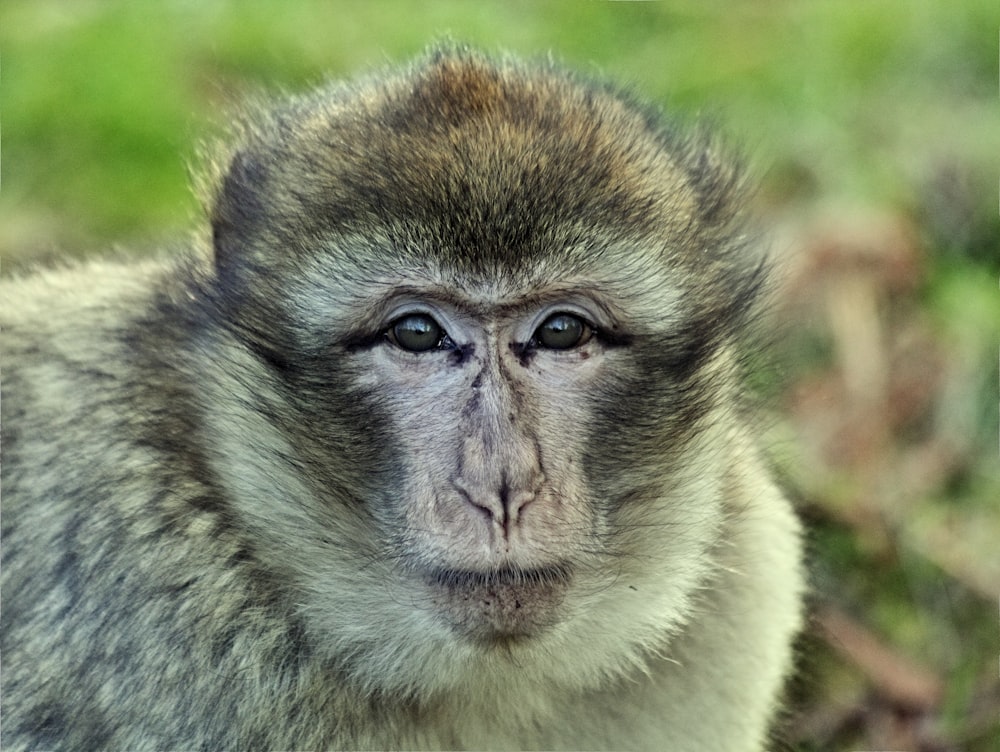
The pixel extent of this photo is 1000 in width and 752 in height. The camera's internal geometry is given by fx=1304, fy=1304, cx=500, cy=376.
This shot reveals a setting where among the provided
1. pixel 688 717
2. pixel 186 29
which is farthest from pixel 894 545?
pixel 186 29

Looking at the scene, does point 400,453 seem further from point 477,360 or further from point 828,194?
point 828,194

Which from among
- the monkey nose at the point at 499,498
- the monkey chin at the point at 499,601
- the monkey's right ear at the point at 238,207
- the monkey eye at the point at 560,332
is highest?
the monkey's right ear at the point at 238,207

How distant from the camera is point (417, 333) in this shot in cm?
270

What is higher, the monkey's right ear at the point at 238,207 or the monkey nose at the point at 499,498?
the monkey's right ear at the point at 238,207

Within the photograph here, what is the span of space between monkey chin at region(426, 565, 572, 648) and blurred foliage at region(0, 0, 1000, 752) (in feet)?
3.55

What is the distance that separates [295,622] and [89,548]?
1.60ft

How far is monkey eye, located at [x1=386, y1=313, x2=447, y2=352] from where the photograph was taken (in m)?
2.70

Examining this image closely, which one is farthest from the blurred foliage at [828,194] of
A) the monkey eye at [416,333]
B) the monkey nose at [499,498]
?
the monkey nose at [499,498]

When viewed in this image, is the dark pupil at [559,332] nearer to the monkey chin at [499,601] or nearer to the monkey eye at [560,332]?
the monkey eye at [560,332]

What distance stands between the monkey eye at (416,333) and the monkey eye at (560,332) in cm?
21

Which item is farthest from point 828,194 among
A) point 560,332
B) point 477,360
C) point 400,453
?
point 400,453

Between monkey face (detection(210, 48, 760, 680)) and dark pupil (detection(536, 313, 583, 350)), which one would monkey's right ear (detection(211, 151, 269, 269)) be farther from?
dark pupil (detection(536, 313, 583, 350))

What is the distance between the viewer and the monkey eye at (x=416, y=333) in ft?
8.84

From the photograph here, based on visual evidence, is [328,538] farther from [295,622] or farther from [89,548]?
[89,548]
